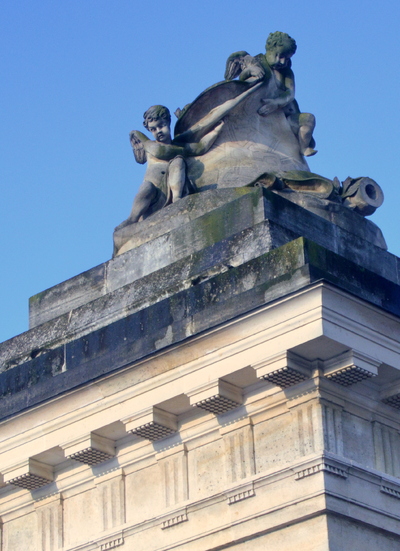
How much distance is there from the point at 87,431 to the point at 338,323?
4488mm

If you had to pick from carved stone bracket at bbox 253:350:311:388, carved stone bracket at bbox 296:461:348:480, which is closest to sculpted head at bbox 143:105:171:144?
carved stone bracket at bbox 253:350:311:388

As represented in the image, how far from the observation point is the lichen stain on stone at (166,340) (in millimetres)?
19031

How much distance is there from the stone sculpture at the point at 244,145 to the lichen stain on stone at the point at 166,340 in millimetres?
3875

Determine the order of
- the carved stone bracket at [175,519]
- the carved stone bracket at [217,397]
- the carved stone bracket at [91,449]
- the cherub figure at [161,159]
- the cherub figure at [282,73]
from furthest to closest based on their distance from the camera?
the cherub figure at [282,73]
the cherub figure at [161,159]
the carved stone bracket at [91,449]
the carved stone bracket at [175,519]
the carved stone bracket at [217,397]

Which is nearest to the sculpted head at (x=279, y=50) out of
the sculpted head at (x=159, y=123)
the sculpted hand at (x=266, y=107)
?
the sculpted hand at (x=266, y=107)

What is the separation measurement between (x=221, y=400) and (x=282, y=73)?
344 inches

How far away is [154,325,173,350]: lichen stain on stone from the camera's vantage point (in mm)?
19031

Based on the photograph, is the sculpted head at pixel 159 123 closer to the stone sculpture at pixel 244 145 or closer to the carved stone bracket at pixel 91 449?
the stone sculpture at pixel 244 145

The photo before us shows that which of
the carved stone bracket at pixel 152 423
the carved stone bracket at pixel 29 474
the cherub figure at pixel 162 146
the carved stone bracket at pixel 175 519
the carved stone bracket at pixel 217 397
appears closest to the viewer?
the carved stone bracket at pixel 217 397

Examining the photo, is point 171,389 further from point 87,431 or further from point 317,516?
point 317,516

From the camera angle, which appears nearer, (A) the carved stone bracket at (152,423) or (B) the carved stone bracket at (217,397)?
(B) the carved stone bracket at (217,397)

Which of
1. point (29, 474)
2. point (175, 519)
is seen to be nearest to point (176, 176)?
point (29, 474)

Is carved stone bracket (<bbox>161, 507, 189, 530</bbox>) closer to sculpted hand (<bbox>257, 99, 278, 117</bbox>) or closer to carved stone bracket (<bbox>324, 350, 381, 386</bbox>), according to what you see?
carved stone bracket (<bbox>324, 350, 381, 386</bbox>)

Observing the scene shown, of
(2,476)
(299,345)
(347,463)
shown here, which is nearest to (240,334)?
(299,345)
